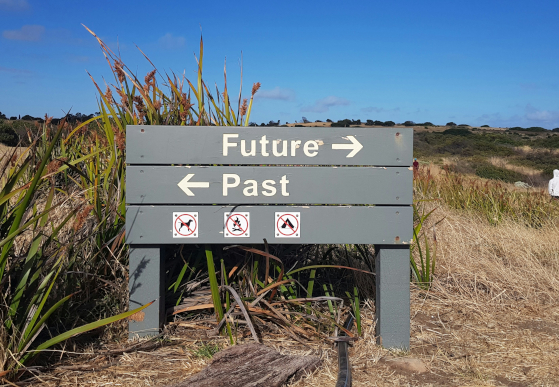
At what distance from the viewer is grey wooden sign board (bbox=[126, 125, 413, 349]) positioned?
282 cm

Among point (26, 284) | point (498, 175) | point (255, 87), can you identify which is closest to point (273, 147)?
point (255, 87)

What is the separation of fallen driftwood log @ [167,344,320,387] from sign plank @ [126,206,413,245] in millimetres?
708

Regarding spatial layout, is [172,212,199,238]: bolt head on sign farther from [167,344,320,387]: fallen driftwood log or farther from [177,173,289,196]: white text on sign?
[167,344,320,387]: fallen driftwood log

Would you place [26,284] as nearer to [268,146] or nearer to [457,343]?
[268,146]

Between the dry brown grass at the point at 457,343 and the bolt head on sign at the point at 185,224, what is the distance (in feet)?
2.30

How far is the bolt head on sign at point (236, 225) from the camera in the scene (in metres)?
2.84

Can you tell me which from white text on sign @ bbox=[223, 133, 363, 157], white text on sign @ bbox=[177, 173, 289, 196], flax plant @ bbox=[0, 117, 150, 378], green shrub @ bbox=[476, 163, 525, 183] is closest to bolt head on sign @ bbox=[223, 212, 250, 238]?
white text on sign @ bbox=[177, 173, 289, 196]

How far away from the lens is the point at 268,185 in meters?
2.85

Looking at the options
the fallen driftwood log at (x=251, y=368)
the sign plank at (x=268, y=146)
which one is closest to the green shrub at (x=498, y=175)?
the sign plank at (x=268, y=146)

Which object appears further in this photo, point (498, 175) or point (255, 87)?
point (498, 175)

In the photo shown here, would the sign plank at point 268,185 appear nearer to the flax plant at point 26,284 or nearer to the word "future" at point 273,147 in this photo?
the word "future" at point 273,147

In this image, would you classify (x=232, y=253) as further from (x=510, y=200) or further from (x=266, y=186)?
(x=510, y=200)

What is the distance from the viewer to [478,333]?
3.33 meters

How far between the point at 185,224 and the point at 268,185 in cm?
Result: 59
